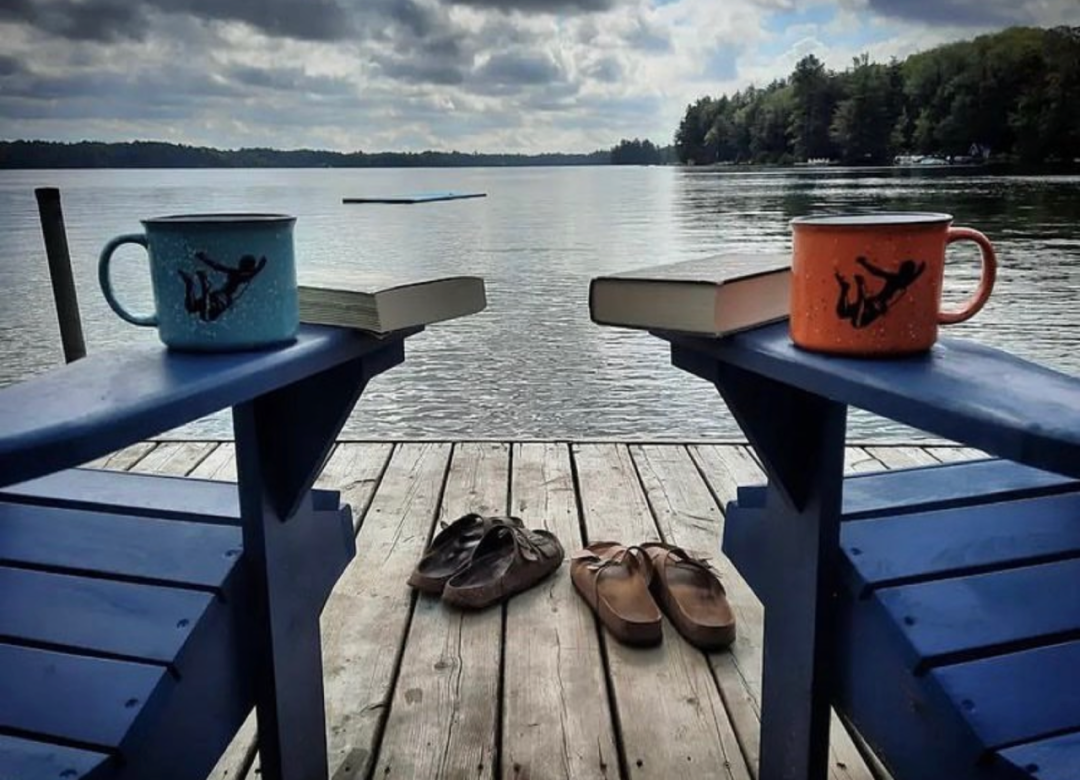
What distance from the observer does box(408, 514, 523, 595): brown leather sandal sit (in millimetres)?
1639

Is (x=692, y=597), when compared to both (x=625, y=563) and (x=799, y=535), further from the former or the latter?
(x=799, y=535)

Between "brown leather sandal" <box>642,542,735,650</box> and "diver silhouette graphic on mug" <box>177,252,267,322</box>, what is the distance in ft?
3.11

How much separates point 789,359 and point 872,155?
20040mm

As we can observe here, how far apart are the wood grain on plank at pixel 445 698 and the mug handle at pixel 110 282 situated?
652 millimetres

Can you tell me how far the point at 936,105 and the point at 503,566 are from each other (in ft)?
55.1

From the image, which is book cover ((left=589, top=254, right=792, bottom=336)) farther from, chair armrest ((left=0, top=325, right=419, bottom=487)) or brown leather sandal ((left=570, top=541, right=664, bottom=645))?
brown leather sandal ((left=570, top=541, right=664, bottom=645))

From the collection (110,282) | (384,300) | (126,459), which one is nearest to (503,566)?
(384,300)

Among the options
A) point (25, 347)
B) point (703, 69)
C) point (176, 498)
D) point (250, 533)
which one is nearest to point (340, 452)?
point (176, 498)

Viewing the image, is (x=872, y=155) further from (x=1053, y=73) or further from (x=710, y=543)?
(x=710, y=543)

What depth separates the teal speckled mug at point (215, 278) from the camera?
2.43 ft

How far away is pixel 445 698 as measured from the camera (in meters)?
1.31

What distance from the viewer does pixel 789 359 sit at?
28.1 inches

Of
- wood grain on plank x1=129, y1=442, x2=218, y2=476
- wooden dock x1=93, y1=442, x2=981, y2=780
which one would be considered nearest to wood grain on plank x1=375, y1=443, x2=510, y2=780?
wooden dock x1=93, y1=442, x2=981, y2=780

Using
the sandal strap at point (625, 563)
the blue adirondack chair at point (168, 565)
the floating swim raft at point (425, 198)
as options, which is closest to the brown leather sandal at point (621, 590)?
the sandal strap at point (625, 563)
